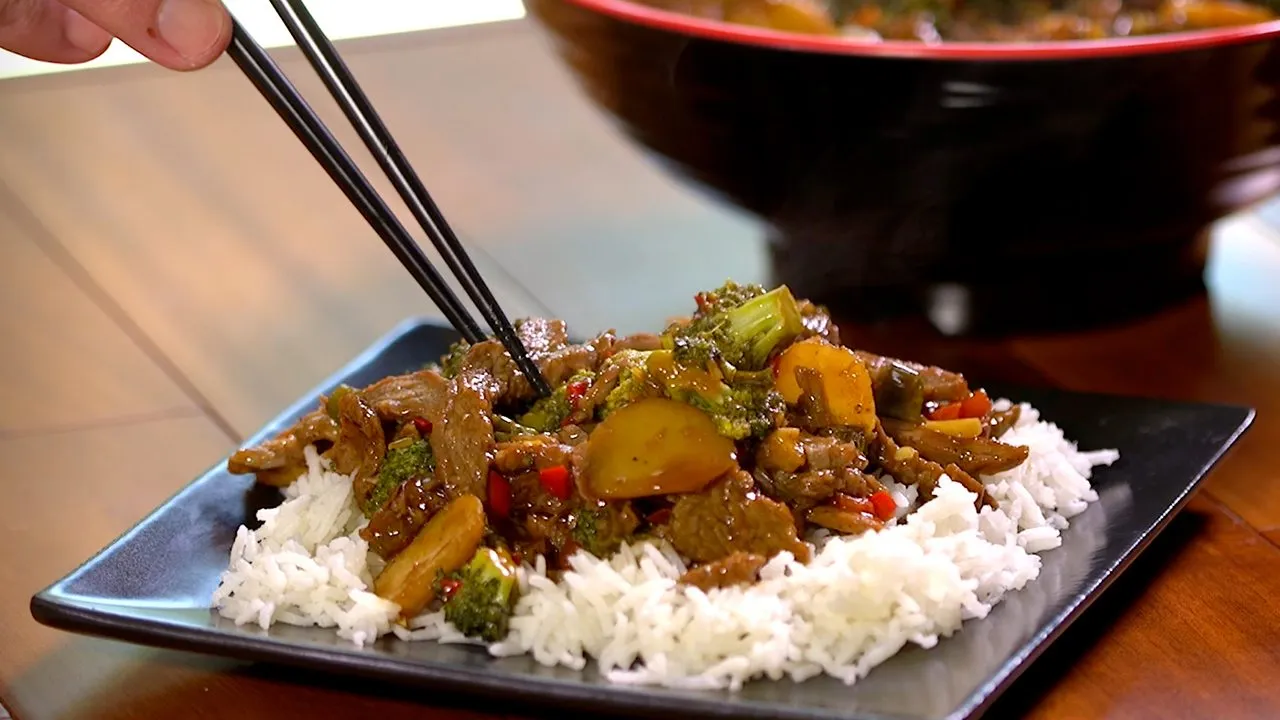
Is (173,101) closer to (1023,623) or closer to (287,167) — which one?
(287,167)

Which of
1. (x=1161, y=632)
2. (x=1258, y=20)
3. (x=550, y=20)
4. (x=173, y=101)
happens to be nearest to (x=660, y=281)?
(x=550, y=20)

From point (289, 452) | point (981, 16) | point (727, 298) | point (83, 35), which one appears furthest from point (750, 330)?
point (981, 16)

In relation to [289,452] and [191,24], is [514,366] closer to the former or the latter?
[289,452]

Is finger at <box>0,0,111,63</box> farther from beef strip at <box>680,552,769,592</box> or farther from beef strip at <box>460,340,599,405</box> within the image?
beef strip at <box>680,552,769,592</box>

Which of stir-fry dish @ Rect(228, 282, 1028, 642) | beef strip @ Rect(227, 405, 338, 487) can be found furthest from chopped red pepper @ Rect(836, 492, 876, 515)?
beef strip @ Rect(227, 405, 338, 487)

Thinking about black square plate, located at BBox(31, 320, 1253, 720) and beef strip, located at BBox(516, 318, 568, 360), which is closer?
black square plate, located at BBox(31, 320, 1253, 720)
